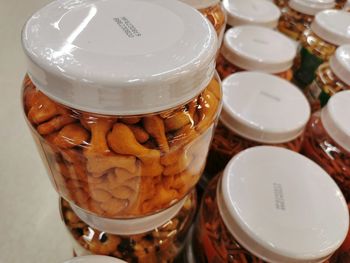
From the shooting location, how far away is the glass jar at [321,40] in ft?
2.01

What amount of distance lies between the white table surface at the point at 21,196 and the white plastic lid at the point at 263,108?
288 millimetres

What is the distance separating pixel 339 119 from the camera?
17.8 inches

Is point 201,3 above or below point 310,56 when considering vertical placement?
above

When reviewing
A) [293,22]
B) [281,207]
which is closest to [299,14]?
[293,22]

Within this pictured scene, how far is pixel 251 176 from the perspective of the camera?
0.38 metres

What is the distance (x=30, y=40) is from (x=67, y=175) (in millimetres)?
105

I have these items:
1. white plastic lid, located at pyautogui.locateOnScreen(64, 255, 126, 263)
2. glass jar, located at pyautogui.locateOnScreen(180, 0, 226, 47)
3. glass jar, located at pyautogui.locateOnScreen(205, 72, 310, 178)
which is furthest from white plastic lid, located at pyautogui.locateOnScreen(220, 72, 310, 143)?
white plastic lid, located at pyautogui.locateOnScreen(64, 255, 126, 263)

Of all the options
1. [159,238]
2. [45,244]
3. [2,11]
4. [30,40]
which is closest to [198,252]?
[159,238]

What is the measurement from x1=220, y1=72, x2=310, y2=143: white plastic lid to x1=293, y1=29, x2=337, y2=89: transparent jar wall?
177 mm

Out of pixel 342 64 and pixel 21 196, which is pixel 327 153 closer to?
pixel 342 64

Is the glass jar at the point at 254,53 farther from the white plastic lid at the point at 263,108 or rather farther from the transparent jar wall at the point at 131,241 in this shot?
the transparent jar wall at the point at 131,241

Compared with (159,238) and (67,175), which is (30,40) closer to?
(67,175)

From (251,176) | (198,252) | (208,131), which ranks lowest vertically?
(198,252)

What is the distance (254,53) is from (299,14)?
27 centimetres
